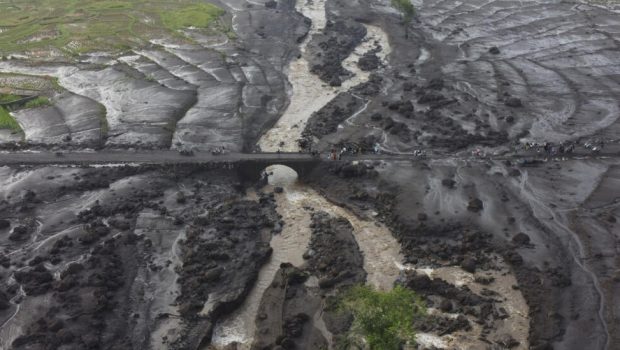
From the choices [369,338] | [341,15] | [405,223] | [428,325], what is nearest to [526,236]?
[405,223]

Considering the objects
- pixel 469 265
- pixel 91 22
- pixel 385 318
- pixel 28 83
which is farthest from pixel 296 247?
pixel 91 22

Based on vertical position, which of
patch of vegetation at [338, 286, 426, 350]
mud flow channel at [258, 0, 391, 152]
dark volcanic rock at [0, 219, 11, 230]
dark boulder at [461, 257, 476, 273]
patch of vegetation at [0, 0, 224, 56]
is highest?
patch of vegetation at [338, 286, 426, 350]

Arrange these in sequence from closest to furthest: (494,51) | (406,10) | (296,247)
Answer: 1. (296,247)
2. (494,51)
3. (406,10)

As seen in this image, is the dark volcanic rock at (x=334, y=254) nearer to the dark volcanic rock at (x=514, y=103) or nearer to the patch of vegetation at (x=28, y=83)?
the dark volcanic rock at (x=514, y=103)

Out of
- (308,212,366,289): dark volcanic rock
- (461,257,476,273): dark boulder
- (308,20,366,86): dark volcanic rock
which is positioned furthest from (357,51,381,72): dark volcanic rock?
(461,257,476,273): dark boulder

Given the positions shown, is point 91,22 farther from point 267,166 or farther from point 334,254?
point 334,254

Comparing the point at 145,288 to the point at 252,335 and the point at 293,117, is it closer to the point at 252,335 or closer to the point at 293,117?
the point at 252,335

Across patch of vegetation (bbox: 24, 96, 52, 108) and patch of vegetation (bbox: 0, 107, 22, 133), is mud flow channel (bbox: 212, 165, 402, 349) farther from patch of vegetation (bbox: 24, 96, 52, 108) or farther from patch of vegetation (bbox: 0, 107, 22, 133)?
patch of vegetation (bbox: 24, 96, 52, 108)
